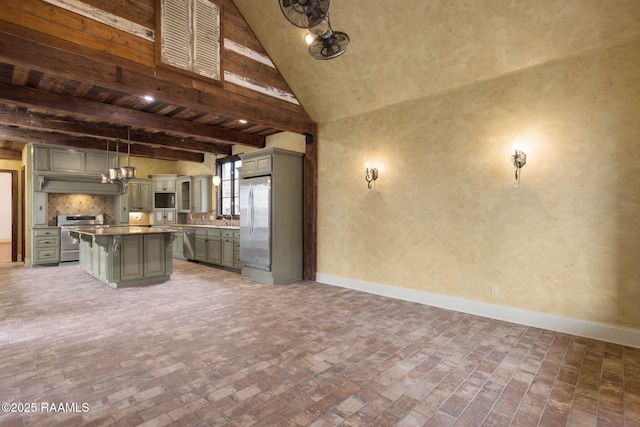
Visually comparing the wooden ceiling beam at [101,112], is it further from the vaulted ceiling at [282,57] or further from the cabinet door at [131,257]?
the cabinet door at [131,257]

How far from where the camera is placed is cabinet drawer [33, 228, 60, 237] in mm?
7359

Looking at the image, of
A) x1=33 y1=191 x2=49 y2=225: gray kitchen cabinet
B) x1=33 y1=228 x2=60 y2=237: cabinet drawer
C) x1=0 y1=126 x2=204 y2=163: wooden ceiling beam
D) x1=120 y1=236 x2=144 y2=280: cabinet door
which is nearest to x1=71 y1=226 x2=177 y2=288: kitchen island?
x1=120 y1=236 x2=144 y2=280: cabinet door

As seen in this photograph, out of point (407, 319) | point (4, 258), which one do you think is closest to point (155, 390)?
point (407, 319)

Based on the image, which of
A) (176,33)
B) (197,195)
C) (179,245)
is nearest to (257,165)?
(176,33)

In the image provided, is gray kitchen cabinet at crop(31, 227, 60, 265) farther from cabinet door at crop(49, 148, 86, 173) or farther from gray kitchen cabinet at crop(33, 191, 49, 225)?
cabinet door at crop(49, 148, 86, 173)

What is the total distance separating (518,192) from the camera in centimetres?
375

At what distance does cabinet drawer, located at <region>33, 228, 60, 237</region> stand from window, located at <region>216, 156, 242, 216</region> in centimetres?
373

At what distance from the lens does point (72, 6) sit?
330cm

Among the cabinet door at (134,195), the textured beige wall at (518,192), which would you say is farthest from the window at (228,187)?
the textured beige wall at (518,192)

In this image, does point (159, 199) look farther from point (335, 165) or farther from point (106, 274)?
point (335, 165)

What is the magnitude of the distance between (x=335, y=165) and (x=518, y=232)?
3.04 meters

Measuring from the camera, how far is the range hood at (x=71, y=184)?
747 cm

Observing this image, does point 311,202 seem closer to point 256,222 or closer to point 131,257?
point 256,222

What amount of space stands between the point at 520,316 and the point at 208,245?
20.9ft
